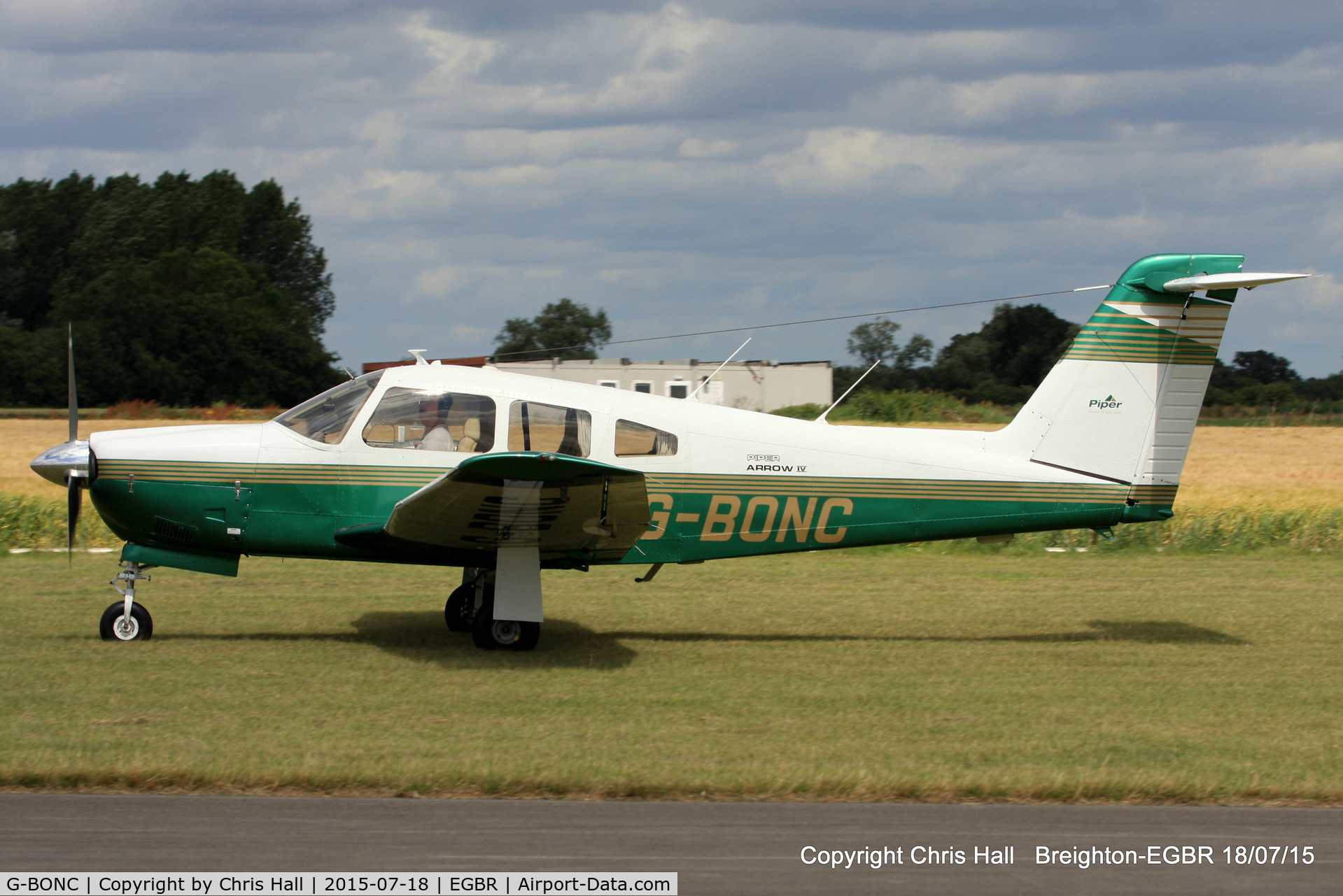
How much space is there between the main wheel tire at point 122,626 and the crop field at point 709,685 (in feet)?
0.38

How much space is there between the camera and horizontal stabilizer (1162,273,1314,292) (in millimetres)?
8305

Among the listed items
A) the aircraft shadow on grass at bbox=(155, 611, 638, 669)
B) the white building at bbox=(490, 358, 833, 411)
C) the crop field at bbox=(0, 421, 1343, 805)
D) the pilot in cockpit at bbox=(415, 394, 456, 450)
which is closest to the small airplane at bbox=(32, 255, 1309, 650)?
the pilot in cockpit at bbox=(415, 394, 456, 450)

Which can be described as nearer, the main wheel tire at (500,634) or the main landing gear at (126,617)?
the main landing gear at (126,617)

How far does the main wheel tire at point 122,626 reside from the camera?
26.8ft

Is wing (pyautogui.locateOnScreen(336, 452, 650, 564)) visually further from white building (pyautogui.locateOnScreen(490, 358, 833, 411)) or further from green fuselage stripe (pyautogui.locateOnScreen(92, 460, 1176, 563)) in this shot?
white building (pyautogui.locateOnScreen(490, 358, 833, 411))

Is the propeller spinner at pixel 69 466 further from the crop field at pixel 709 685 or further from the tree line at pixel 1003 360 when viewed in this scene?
the tree line at pixel 1003 360

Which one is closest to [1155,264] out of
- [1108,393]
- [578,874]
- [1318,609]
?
[1108,393]

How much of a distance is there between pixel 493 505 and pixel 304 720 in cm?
187

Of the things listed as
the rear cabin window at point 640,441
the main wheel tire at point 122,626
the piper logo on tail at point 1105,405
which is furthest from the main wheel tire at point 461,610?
the piper logo on tail at point 1105,405

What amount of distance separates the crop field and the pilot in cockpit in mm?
1554

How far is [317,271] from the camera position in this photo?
74812mm

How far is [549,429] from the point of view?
8.07 m

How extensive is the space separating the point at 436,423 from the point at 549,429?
33.1 inches

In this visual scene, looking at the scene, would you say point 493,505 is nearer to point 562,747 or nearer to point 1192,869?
point 562,747
